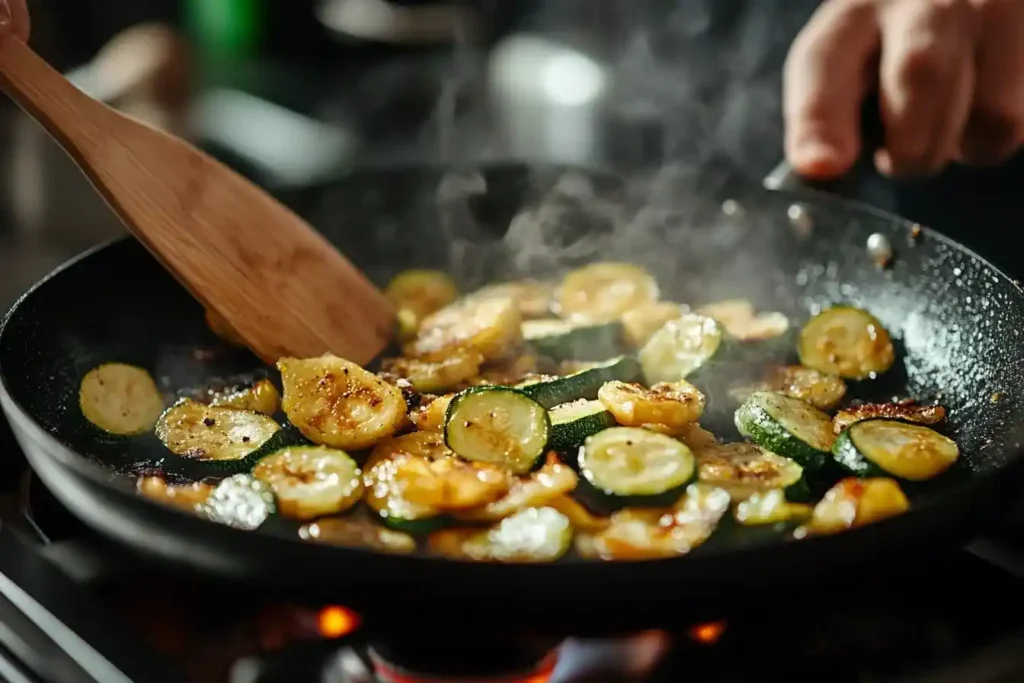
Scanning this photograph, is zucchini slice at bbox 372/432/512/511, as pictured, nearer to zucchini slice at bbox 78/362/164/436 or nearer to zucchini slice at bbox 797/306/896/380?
zucchini slice at bbox 78/362/164/436

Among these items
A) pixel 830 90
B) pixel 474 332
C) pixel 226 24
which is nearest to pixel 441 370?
pixel 474 332

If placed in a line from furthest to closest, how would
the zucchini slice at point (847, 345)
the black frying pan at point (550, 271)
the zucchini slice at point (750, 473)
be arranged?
1. the zucchini slice at point (847, 345)
2. the zucchini slice at point (750, 473)
3. the black frying pan at point (550, 271)

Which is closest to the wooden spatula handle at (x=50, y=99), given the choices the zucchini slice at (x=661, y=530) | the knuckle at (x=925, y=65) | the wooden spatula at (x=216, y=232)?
the wooden spatula at (x=216, y=232)

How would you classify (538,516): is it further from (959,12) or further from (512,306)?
(959,12)

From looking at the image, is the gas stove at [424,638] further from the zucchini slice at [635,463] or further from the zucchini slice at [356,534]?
the zucchini slice at [635,463]


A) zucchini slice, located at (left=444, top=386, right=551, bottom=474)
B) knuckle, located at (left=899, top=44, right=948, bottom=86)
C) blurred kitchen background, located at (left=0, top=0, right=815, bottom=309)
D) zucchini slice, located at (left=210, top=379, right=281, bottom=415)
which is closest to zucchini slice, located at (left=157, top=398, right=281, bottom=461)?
zucchini slice, located at (left=210, top=379, right=281, bottom=415)

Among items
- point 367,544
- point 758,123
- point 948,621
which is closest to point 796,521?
point 948,621
